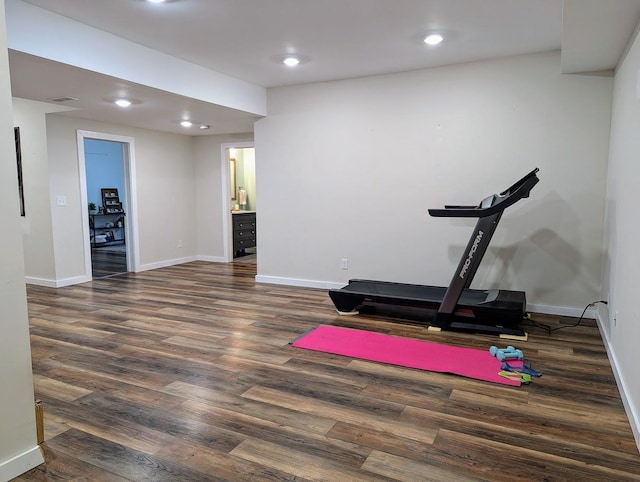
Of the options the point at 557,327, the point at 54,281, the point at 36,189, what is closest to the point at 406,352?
the point at 557,327

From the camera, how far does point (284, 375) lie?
10.0ft

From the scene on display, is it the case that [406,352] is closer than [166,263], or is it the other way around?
[406,352]

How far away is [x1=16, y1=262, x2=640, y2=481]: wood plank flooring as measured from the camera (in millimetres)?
2029

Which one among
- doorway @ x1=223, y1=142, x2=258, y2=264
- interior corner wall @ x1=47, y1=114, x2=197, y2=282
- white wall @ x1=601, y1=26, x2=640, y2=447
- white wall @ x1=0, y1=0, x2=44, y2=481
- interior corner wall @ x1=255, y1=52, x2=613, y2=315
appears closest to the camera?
white wall @ x1=0, y1=0, x2=44, y2=481

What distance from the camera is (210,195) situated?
794cm

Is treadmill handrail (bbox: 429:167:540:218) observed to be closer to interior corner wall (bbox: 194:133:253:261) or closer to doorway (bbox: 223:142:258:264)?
doorway (bbox: 223:142:258:264)

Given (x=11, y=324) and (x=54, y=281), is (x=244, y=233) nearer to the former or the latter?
(x=54, y=281)

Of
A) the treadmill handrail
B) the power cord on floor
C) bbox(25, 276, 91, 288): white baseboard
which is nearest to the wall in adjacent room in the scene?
bbox(25, 276, 91, 288): white baseboard

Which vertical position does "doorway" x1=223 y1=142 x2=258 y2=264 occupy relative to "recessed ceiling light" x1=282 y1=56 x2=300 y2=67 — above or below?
below

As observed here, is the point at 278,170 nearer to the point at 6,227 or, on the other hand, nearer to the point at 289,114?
the point at 289,114

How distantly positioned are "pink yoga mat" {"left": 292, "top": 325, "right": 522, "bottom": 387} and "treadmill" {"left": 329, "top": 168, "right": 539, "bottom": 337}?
45cm

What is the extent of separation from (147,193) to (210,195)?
3.78ft

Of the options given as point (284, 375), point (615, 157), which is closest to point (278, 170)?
point (284, 375)

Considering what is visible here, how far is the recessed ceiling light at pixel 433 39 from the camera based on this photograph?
3.73m
